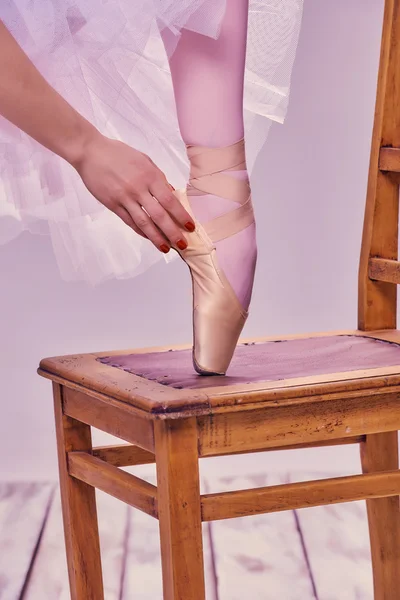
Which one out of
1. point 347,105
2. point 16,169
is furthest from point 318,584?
point 347,105

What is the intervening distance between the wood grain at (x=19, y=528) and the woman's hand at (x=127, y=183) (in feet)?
2.78

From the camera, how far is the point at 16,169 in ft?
4.30

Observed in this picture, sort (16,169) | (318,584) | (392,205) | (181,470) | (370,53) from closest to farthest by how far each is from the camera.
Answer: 1. (181,470)
2. (16,169)
3. (392,205)
4. (318,584)
5. (370,53)

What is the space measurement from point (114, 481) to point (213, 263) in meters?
0.26

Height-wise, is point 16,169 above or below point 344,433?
above

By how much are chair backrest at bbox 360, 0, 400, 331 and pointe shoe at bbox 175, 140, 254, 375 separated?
36 centimetres

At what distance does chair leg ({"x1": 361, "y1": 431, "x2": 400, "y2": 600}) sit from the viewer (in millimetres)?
1462

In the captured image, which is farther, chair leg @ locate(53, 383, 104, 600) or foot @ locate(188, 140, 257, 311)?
chair leg @ locate(53, 383, 104, 600)

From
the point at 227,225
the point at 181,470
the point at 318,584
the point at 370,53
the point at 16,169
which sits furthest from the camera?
the point at 370,53

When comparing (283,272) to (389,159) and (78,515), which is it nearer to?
(389,159)

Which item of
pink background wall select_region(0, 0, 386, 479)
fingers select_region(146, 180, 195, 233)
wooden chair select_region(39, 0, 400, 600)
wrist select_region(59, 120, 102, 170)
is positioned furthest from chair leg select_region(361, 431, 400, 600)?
pink background wall select_region(0, 0, 386, 479)

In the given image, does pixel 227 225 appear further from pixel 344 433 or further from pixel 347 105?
pixel 347 105

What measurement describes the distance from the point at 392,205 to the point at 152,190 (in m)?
0.53

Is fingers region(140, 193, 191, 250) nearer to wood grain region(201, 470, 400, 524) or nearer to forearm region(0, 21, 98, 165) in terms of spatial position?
forearm region(0, 21, 98, 165)
